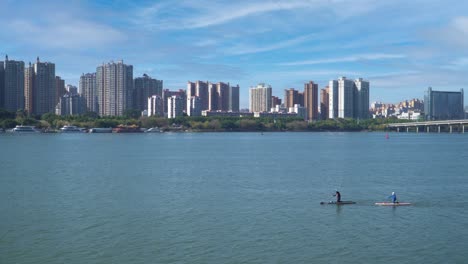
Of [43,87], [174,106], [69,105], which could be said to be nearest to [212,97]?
[174,106]

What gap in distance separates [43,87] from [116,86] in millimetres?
23978

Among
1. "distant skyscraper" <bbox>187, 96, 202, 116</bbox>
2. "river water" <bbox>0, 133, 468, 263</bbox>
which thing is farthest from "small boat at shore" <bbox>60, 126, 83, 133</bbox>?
"river water" <bbox>0, 133, 468, 263</bbox>

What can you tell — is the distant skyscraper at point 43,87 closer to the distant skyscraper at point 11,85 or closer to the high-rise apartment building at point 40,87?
the high-rise apartment building at point 40,87

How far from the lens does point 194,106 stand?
17775cm

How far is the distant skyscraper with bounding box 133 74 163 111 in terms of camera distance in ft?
564

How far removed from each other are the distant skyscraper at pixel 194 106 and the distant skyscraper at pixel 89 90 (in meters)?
28.6

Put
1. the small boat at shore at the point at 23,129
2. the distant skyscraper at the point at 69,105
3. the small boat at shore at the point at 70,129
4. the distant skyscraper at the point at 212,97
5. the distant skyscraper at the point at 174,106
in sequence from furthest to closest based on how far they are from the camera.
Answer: the distant skyscraper at the point at 212,97
the distant skyscraper at the point at 174,106
the distant skyscraper at the point at 69,105
the small boat at shore at the point at 70,129
the small boat at shore at the point at 23,129

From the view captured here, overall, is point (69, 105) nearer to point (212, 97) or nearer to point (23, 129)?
point (23, 129)

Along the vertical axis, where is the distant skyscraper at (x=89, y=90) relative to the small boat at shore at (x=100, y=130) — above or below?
above

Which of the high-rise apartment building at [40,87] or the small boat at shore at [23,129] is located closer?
the small boat at shore at [23,129]

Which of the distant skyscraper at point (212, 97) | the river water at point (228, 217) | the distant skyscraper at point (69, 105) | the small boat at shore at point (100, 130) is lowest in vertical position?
the river water at point (228, 217)

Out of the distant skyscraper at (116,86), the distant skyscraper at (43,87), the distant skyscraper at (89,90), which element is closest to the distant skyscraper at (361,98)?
the distant skyscraper at (116,86)

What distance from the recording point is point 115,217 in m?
19.8

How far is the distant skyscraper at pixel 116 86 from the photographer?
521 feet
